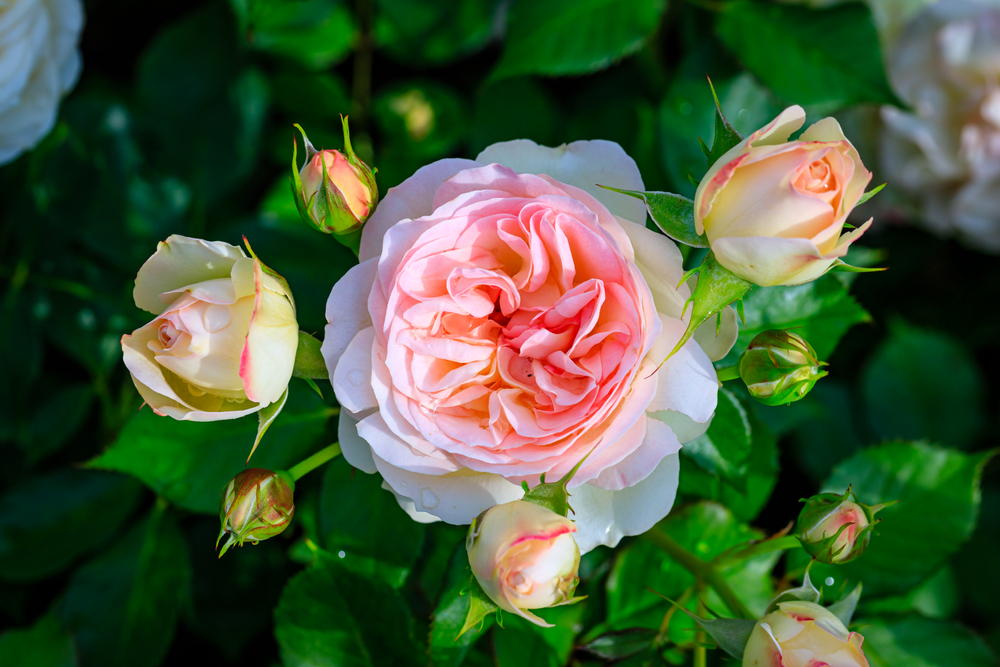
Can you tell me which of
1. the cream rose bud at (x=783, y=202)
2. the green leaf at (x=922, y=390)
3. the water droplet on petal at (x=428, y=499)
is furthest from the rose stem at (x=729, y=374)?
the green leaf at (x=922, y=390)

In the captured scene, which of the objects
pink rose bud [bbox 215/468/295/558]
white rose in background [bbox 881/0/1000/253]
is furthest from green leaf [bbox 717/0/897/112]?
pink rose bud [bbox 215/468/295/558]

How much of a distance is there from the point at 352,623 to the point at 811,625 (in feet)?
1.51

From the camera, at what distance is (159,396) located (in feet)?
2.04

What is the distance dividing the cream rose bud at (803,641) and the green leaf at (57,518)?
3.06 feet

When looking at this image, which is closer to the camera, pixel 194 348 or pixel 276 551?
pixel 194 348

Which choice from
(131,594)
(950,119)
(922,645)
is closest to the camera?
(922,645)

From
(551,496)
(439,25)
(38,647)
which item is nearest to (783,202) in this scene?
(551,496)

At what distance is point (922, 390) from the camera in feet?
4.27

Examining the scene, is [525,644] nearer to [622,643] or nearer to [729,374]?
[622,643]

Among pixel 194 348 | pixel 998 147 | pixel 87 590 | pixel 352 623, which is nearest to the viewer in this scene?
pixel 194 348

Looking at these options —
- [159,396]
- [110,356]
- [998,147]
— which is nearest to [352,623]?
[159,396]

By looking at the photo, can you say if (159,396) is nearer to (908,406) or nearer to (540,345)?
(540,345)

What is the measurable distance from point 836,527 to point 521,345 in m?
0.34

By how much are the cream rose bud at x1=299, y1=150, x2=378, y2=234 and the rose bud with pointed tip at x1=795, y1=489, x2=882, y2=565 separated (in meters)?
0.51
